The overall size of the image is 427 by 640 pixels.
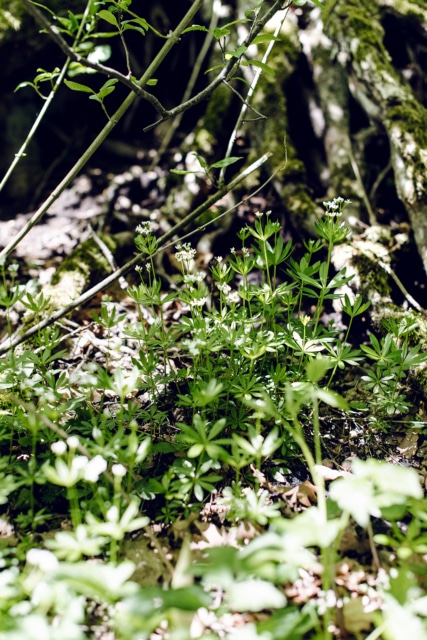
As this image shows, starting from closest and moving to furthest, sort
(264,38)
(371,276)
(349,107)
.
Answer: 1. (264,38)
2. (371,276)
3. (349,107)

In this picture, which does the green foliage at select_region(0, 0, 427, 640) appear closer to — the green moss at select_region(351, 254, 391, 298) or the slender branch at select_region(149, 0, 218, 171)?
the green moss at select_region(351, 254, 391, 298)

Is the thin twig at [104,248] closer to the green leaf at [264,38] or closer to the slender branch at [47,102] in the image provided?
the slender branch at [47,102]

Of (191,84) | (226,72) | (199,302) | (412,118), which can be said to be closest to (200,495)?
(199,302)

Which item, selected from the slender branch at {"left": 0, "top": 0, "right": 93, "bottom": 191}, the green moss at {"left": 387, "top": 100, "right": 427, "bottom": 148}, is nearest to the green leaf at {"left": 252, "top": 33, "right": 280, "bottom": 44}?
the slender branch at {"left": 0, "top": 0, "right": 93, "bottom": 191}

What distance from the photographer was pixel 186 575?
1128 millimetres

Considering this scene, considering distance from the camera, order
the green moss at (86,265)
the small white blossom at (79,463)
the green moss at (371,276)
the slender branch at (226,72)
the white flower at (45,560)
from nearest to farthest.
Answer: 1. the white flower at (45,560)
2. the small white blossom at (79,463)
3. the slender branch at (226,72)
4. the green moss at (371,276)
5. the green moss at (86,265)

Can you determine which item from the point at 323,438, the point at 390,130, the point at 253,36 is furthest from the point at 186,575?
the point at 390,130

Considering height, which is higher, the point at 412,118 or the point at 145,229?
the point at 412,118

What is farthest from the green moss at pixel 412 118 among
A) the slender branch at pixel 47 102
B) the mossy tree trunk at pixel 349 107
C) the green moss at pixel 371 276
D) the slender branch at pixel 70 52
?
the slender branch at pixel 47 102

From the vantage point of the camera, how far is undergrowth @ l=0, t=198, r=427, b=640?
1.05 meters

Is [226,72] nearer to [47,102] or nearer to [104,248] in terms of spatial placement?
[47,102]

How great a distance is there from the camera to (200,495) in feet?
5.30

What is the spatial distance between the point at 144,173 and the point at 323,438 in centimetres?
300

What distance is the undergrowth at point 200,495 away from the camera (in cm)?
105
